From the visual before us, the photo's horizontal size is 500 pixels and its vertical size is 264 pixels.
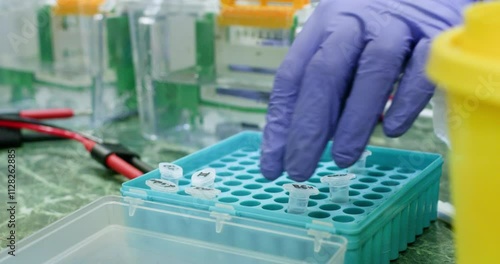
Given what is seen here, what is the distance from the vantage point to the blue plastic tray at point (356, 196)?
0.51m

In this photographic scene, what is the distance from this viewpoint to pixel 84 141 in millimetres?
872

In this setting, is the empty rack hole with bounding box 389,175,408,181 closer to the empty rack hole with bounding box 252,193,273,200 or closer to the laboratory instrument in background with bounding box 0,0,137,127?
the empty rack hole with bounding box 252,193,273,200

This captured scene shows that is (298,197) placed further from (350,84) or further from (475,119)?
(475,119)

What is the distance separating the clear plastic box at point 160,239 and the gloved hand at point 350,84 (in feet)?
0.25

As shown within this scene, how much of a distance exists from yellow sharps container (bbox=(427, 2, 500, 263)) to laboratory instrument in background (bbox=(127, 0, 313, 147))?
0.59 meters

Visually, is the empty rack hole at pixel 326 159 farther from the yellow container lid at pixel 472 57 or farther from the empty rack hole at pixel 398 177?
the yellow container lid at pixel 472 57

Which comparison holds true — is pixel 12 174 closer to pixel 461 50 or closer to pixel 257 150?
pixel 257 150

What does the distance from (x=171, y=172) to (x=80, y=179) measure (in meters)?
0.24

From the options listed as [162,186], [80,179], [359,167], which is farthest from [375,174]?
[80,179]

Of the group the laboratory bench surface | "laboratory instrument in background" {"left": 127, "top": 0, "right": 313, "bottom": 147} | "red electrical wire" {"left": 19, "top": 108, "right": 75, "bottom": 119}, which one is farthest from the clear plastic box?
"red electrical wire" {"left": 19, "top": 108, "right": 75, "bottom": 119}

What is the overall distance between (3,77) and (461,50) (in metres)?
1.03

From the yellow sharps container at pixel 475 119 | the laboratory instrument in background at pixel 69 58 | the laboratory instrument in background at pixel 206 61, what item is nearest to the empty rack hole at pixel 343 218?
the yellow sharps container at pixel 475 119

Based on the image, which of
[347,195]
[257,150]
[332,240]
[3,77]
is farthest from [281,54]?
[3,77]

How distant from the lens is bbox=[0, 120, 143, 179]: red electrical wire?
30.5 inches
